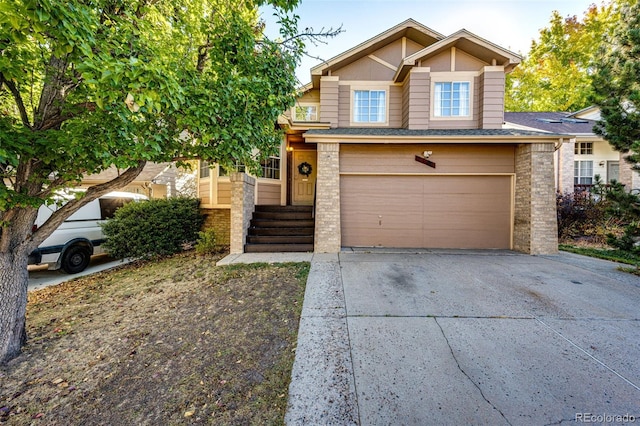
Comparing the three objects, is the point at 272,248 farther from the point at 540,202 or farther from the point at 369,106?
the point at 540,202

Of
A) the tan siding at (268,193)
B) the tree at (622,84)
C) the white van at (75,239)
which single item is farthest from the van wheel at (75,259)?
the tree at (622,84)

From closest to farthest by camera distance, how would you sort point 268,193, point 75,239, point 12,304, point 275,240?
point 12,304 < point 75,239 < point 275,240 < point 268,193

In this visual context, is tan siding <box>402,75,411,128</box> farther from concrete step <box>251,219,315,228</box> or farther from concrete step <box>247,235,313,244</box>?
concrete step <box>247,235,313,244</box>

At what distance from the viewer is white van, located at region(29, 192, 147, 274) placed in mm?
5570

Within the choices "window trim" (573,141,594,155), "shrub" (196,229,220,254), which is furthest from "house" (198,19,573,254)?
"window trim" (573,141,594,155)

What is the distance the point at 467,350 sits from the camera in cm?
261

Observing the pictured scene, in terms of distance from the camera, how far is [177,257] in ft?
21.9

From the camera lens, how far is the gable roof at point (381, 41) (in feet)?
26.3

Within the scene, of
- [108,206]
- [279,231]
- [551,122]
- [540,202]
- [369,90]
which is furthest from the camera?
[551,122]

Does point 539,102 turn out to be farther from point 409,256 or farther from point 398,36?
point 409,256

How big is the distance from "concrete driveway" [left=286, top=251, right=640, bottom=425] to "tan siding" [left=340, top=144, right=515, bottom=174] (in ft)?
11.2

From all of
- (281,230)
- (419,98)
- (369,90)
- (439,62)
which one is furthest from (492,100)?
(281,230)

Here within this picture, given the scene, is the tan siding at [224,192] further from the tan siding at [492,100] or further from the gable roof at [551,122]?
the gable roof at [551,122]

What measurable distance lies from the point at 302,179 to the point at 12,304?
24.1 feet
